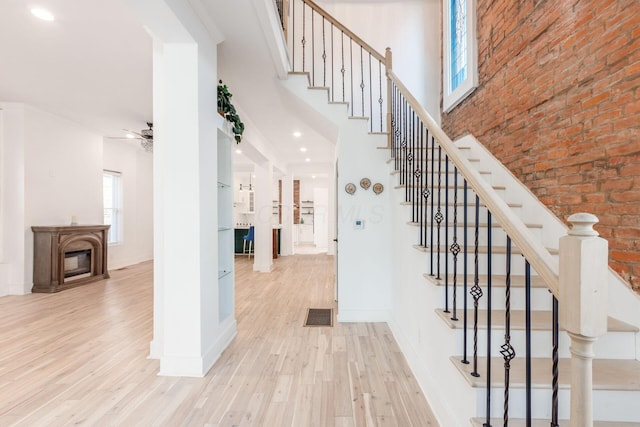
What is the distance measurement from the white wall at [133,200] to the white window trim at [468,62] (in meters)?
6.55

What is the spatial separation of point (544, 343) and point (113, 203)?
7.86 m

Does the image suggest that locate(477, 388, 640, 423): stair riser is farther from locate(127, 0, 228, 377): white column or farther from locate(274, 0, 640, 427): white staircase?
locate(127, 0, 228, 377): white column

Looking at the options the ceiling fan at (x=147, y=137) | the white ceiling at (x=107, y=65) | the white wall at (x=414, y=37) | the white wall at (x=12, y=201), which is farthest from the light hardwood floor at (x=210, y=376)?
the white wall at (x=414, y=37)

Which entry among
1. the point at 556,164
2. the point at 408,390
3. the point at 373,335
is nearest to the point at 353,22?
the point at 556,164

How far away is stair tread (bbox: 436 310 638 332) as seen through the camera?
169 cm

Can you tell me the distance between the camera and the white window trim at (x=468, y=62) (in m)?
3.57

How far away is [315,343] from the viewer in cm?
297

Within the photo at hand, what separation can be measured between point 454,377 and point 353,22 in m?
4.94

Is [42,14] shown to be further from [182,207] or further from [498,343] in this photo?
[498,343]

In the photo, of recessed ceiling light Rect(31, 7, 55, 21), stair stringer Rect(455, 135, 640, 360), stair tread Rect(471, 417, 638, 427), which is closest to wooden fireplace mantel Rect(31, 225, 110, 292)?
recessed ceiling light Rect(31, 7, 55, 21)

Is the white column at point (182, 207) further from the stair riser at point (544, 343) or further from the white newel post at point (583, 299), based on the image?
the white newel post at point (583, 299)

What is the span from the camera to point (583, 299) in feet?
2.80

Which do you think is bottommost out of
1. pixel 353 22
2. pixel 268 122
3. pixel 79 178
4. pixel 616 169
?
pixel 616 169

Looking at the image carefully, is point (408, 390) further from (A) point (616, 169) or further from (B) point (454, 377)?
(A) point (616, 169)
